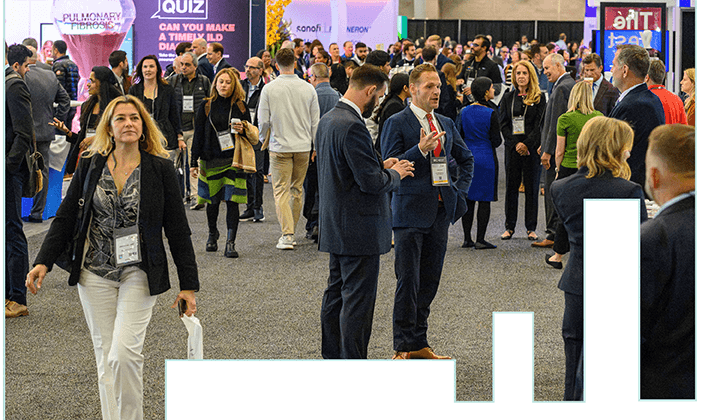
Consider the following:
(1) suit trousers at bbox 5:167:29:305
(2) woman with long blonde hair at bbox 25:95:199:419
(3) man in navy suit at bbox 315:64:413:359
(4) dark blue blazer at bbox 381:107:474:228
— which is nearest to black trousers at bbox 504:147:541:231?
(4) dark blue blazer at bbox 381:107:474:228

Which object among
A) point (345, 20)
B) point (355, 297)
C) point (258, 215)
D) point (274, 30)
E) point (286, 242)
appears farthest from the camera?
point (345, 20)

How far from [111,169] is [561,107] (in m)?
4.06

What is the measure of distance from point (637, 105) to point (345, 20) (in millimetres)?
14562

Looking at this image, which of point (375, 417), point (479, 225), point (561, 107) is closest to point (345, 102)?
point (375, 417)

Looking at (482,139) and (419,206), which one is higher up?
(482,139)

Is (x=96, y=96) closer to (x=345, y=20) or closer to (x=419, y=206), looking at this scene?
(x=419, y=206)

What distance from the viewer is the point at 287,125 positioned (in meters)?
6.62

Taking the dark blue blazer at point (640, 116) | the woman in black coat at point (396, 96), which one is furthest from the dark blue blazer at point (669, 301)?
the woman in black coat at point (396, 96)

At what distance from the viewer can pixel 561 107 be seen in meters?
6.20

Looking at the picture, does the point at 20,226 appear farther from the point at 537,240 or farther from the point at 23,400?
the point at 537,240

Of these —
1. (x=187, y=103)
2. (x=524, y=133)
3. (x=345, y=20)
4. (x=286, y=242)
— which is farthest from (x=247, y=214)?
(x=345, y=20)

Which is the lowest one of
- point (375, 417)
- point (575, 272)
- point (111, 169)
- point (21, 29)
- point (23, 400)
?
point (23, 400)

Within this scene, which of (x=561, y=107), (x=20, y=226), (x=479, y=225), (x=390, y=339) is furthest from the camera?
(x=479, y=225)

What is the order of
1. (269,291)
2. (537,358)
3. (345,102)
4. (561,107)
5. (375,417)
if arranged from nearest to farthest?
(375,417)
(345,102)
(537,358)
(269,291)
(561,107)
